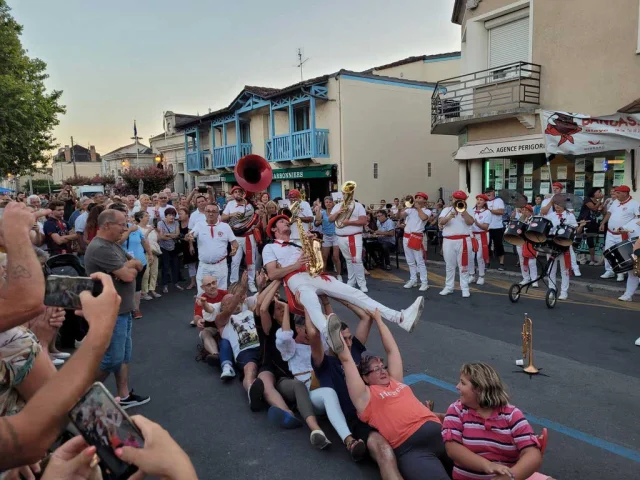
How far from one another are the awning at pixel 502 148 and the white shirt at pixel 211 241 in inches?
351

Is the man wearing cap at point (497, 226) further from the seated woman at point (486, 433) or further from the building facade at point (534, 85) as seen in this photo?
the seated woman at point (486, 433)

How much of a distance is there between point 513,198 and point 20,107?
60.5 feet

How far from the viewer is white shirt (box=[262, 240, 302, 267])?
5613 mm

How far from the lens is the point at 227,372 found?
212 inches

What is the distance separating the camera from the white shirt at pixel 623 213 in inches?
372

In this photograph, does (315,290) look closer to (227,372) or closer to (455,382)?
(227,372)

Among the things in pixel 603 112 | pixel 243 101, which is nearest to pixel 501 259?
pixel 603 112

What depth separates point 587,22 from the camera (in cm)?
1147

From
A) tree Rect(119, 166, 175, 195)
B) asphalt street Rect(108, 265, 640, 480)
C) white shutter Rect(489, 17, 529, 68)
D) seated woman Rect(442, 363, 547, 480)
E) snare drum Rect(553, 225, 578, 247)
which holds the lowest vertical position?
asphalt street Rect(108, 265, 640, 480)

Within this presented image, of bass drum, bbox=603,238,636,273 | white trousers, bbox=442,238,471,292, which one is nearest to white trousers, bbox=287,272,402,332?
bass drum, bbox=603,238,636,273

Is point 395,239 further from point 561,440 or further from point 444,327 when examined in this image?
point 561,440

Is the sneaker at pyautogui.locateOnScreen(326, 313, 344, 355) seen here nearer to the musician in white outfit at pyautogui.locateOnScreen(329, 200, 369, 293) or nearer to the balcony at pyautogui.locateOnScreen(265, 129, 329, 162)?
the musician in white outfit at pyautogui.locateOnScreen(329, 200, 369, 293)

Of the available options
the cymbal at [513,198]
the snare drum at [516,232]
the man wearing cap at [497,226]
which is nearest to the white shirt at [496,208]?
the man wearing cap at [497,226]

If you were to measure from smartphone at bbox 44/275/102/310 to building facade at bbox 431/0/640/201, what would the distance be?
10631mm
